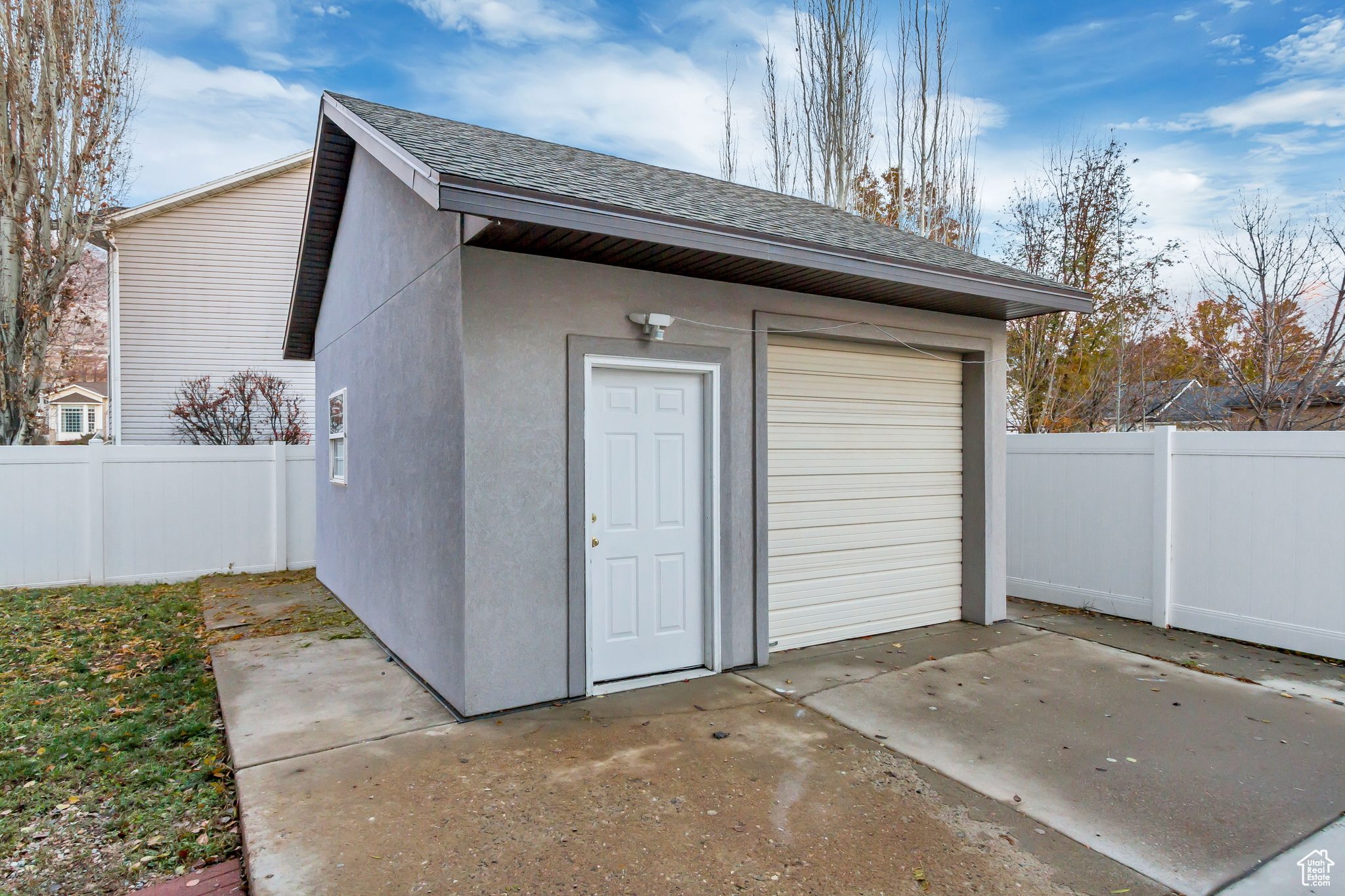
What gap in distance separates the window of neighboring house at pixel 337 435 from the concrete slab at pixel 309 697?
2.05m

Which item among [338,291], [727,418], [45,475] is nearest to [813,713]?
[727,418]

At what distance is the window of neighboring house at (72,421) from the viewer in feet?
105

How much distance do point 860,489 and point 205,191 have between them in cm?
1279

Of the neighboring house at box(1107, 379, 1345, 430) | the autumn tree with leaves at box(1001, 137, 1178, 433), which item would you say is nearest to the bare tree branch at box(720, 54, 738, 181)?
the autumn tree with leaves at box(1001, 137, 1178, 433)

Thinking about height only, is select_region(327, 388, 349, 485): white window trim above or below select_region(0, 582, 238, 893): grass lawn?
above

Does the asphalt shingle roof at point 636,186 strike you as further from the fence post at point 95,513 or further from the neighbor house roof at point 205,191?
the neighbor house roof at point 205,191

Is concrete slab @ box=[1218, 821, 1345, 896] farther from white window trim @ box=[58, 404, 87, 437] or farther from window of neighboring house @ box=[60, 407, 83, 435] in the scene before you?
window of neighboring house @ box=[60, 407, 83, 435]

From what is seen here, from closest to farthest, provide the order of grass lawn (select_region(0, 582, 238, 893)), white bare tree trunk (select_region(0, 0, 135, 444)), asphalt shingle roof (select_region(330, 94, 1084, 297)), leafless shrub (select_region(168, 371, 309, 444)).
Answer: grass lawn (select_region(0, 582, 238, 893)) → asphalt shingle roof (select_region(330, 94, 1084, 297)) → white bare tree trunk (select_region(0, 0, 135, 444)) → leafless shrub (select_region(168, 371, 309, 444))

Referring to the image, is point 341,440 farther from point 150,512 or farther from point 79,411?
point 79,411

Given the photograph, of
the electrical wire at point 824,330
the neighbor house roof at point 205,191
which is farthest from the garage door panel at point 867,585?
the neighbor house roof at point 205,191

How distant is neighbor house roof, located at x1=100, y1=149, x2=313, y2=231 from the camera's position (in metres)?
11.9

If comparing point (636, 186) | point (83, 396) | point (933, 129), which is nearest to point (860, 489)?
point (636, 186)

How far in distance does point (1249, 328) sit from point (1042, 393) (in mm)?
3025

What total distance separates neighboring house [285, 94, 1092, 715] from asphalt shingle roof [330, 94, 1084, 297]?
5 cm
